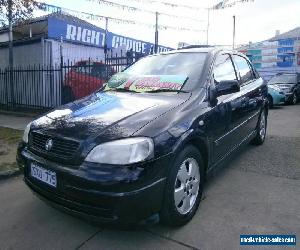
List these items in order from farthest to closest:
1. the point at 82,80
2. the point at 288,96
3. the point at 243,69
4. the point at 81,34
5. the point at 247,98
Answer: the point at 81,34
the point at 288,96
the point at 82,80
the point at 243,69
the point at 247,98

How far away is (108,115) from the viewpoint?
3090mm

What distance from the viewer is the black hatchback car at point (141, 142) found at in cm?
257

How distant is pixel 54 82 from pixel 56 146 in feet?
29.8

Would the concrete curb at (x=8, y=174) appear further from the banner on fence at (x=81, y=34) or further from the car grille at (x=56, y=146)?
the banner on fence at (x=81, y=34)

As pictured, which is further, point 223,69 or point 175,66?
point 223,69

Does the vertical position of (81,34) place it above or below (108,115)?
above

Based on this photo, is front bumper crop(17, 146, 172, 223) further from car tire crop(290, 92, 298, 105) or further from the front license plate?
car tire crop(290, 92, 298, 105)

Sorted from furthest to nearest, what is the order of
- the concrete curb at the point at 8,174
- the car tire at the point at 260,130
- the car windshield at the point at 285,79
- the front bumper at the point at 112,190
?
the car windshield at the point at 285,79 < the car tire at the point at 260,130 < the concrete curb at the point at 8,174 < the front bumper at the point at 112,190

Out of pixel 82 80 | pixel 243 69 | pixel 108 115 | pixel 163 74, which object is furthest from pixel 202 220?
pixel 82 80

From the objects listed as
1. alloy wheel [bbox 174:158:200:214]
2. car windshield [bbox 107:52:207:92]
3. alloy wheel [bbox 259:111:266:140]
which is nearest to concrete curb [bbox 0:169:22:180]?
car windshield [bbox 107:52:207:92]

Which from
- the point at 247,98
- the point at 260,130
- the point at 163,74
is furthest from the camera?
the point at 260,130

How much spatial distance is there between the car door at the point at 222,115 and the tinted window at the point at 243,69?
1.42 ft

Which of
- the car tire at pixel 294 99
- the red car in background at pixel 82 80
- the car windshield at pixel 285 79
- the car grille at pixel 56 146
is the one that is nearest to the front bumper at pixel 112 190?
the car grille at pixel 56 146

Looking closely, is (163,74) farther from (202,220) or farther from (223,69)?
(202,220)
